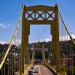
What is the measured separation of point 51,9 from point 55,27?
4.40 ft

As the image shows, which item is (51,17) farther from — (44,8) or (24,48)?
(24,48)

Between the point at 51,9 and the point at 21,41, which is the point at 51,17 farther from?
the point at 21,41

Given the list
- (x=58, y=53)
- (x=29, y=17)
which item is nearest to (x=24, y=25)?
(x=29, y=17)

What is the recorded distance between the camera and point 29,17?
26.5 m

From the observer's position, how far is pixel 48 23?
88.0ft

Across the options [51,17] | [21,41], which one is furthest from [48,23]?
[21,41]

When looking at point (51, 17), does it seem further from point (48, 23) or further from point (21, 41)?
point (21, 41)

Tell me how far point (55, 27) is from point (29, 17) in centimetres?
214

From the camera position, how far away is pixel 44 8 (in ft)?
86.4

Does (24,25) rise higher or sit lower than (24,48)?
higher

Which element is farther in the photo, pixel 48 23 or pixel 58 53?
pixel 48 23

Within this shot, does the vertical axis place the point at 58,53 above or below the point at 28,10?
below

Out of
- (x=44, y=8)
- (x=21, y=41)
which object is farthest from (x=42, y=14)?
(x=21, y=41)

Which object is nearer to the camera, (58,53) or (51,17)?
(58,53)
